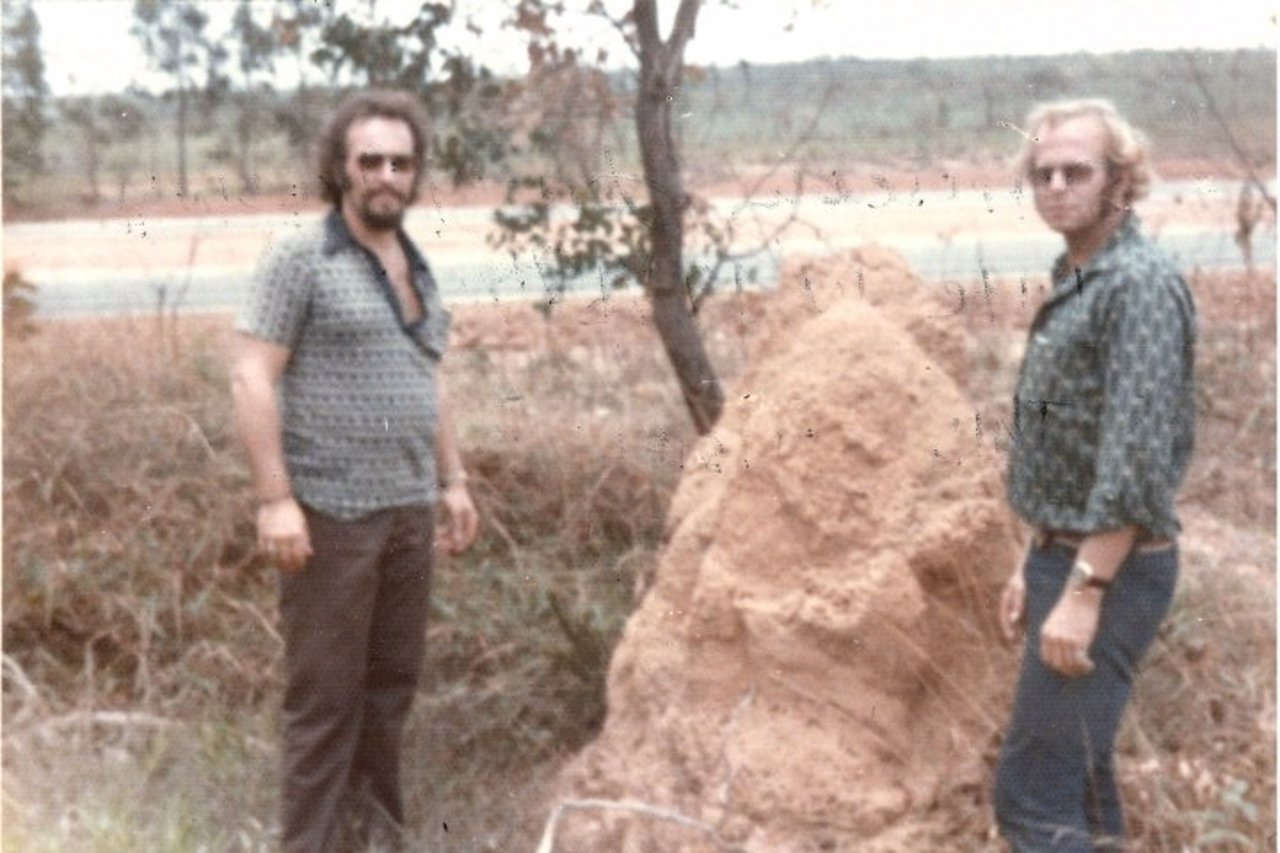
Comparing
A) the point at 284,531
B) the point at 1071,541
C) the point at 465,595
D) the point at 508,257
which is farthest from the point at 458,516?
the point at 508,257

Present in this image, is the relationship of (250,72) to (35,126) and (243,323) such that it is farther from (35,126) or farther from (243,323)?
(243,323)

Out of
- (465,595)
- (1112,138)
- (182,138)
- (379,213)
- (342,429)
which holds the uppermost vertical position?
(182,138)

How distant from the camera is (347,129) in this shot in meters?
3.64

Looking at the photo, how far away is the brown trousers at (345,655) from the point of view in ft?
11.6

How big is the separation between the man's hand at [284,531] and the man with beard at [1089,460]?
148 centimetres

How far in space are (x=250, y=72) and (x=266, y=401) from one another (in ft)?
8.28

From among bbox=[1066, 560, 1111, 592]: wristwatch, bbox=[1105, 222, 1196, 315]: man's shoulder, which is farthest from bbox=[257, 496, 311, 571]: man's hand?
bbox=[1105, 222, 1196, 315]: man's shoulder

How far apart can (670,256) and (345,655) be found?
92.3 inches

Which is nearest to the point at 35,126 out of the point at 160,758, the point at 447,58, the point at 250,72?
the point at 250,72

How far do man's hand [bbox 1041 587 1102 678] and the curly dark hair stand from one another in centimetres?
174

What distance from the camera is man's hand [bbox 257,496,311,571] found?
134 inches

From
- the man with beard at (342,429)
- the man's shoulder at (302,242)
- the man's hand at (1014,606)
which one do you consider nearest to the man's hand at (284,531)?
the man with beard at (342,429)

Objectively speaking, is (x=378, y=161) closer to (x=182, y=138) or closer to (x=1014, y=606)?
(x=1014, y=606)

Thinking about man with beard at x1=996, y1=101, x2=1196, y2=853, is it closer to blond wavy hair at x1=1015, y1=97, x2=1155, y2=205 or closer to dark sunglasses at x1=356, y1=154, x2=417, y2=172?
blond wavy hair at x1=1015, y1=97, x2=1155, y2=205
